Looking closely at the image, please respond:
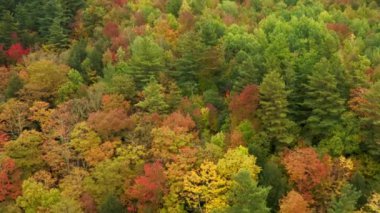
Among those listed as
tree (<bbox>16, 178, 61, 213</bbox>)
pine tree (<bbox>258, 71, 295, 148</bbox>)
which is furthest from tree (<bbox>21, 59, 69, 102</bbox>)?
pine tree (<bbox>258, 71, 295, 148</bbox>)

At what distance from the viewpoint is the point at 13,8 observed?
315 ft

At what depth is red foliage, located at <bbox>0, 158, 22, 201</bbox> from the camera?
172ft

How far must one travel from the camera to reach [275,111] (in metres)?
54.3

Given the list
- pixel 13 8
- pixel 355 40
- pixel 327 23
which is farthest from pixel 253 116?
pixel 13 8

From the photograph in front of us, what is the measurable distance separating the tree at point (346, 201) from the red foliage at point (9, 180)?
30.7 m

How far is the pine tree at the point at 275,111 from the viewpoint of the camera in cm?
5412

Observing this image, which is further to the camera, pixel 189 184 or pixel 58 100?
pixel 58 100

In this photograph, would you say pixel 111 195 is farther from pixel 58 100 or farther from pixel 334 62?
pixel 334 62

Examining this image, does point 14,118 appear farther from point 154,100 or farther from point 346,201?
point 346,201

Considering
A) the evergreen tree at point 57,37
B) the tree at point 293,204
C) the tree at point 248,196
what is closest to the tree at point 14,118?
the evergreen tree at point 57,37

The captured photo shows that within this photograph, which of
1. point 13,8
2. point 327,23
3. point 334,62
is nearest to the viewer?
point 334,62

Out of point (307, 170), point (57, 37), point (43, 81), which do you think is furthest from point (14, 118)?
point (307, 170)

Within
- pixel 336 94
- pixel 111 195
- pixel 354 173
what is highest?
pixel 336 94

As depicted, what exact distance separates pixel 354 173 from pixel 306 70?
14.1 metres
